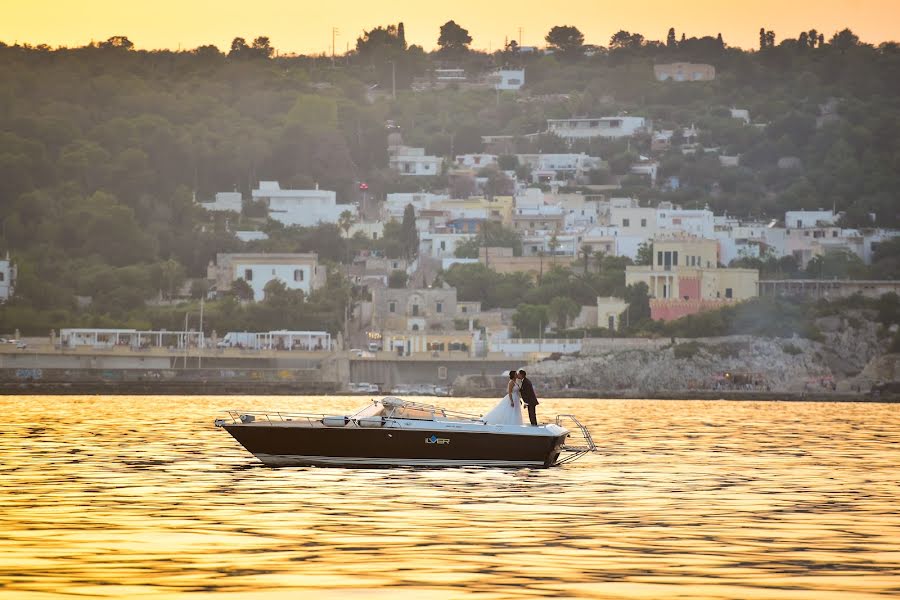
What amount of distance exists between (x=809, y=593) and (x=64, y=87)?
174 metres

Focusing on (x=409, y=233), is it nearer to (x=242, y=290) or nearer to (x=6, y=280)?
(x=242, y=290)

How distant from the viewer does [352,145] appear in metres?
178

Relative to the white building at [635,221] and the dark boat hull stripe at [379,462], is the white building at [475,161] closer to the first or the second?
the white building at [635,221]

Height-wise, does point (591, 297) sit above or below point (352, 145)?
below

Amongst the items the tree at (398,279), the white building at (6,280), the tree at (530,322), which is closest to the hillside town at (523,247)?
the tree at (398,279)

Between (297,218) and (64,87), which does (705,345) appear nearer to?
(297,218)

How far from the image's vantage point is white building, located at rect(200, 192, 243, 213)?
146875 mm

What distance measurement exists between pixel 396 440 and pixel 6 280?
9055cm

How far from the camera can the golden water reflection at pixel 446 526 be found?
1634cm

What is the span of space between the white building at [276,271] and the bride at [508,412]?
85.4 meters

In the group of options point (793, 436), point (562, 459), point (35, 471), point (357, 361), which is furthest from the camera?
point (357, 361)

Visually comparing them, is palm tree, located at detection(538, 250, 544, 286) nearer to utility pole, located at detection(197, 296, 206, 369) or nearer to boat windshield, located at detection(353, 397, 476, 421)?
utility pole, located at detection(197, 296, 206, 369)

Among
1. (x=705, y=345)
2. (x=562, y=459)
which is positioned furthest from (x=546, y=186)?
(x=562, y=459)

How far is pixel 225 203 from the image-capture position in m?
148
